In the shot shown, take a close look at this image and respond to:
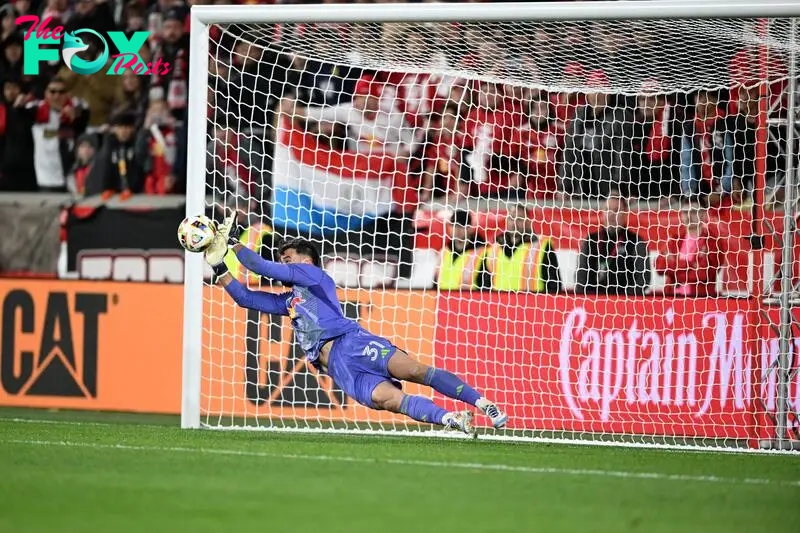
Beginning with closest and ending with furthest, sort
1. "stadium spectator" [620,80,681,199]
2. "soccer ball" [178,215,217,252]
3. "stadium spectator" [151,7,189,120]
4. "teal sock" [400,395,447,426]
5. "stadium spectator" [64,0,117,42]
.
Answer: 1. "soccer ball" [178,215,217,252]
2. "teal sock" [400,395,447,426]
3. "stadium spectator" [620,80,681,199]
4. "stadium spectator" [151,7,189,120]
5. "stadium spectator" [64,0,117,42]

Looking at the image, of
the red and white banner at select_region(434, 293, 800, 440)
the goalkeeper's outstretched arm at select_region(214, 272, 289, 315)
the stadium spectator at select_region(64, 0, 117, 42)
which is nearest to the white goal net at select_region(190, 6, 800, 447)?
the red and white banner at select_region(434, 293, 800, 440)

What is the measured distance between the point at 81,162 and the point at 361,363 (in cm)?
646

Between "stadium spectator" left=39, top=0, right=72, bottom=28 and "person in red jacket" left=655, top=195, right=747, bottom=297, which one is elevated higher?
"stadium spectator" left=39, top=0, right=72, bottom=28

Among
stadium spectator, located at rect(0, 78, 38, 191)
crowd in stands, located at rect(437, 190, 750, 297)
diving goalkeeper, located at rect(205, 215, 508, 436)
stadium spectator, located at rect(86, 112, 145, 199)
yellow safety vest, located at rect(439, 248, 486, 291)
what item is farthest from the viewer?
stadium spectator, located at rect(0, 78, 38, 191)

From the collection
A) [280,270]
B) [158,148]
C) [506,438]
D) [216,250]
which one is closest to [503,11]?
[280,270]

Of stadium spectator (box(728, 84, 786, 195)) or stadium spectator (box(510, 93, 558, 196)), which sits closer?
stadium spectator (box(728, 84, 786, 195))

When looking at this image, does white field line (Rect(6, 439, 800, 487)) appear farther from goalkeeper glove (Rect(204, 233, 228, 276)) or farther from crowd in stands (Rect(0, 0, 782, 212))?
crowd in stands (Rect(0, 0, 782, 212))

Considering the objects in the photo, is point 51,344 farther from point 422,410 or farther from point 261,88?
point 422,410

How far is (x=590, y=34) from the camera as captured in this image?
9359 mm

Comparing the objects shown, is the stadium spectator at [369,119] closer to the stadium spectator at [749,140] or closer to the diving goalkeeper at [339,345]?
the stadium spectator at [749,140]

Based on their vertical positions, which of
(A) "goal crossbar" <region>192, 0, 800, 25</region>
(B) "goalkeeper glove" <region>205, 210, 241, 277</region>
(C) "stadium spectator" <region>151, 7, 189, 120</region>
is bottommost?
(B) "goalkeeper glove" <region>205, 210, 241, 277</region>

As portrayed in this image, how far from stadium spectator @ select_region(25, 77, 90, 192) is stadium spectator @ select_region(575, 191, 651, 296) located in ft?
20.5

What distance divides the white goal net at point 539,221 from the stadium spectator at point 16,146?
3.28 m

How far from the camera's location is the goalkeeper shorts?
828 centimetres
